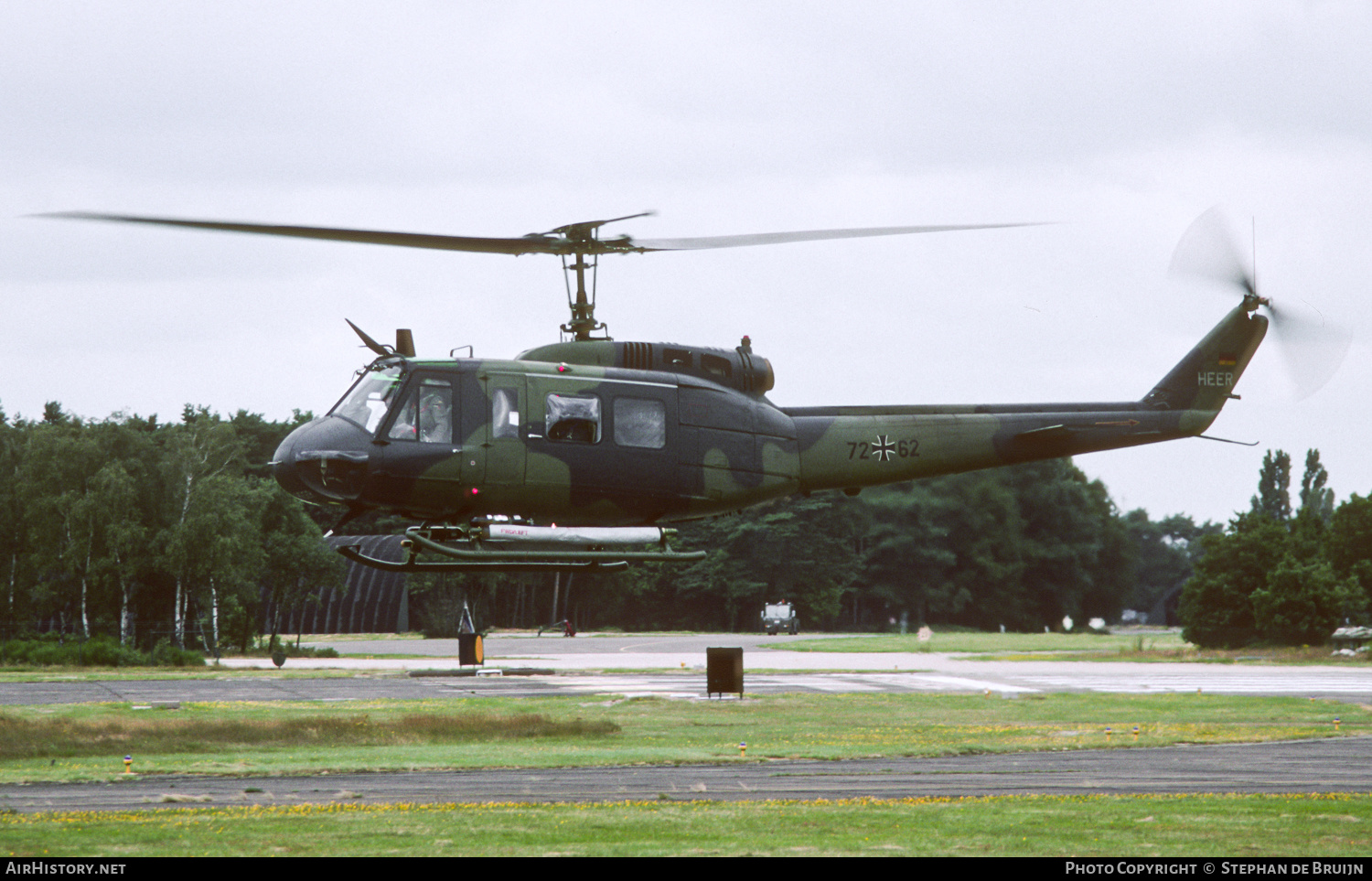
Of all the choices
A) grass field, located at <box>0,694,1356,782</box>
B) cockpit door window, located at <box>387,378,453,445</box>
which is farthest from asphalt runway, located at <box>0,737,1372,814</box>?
cockpit door window, located at <box>387,378,453,445</box>

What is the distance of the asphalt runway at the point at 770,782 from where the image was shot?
1989 cm

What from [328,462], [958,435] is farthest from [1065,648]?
[328,462]

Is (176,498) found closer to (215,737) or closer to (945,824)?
(215,737)

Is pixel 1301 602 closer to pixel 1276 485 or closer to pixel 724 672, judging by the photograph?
pixel 724 672

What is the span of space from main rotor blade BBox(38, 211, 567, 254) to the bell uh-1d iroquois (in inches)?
1.2

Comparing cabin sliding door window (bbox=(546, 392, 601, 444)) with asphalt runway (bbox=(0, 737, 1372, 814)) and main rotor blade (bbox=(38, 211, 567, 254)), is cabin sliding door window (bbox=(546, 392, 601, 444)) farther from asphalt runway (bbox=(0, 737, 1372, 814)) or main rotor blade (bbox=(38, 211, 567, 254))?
asphalt runway (bbox=(0, 737, 1372, 814))

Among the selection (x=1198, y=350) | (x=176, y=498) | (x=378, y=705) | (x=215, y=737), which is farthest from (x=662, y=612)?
(x=1198, y=350)

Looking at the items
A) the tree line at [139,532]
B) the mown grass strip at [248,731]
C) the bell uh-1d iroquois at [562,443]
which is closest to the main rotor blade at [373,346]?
the bell uh-1d iroquois at [562,443]

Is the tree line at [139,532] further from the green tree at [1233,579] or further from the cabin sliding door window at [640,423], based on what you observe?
the cabin sliding door window at [640,423]

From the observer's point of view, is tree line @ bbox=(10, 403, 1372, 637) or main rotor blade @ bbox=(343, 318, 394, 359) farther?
tree line @ bbox=(10, 403, 1372, 637)

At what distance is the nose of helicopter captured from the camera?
16.1 metres

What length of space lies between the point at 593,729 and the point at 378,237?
18122 mm

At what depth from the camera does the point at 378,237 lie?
15164mm

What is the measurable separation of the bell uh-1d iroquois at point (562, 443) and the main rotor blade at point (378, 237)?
30 mm
